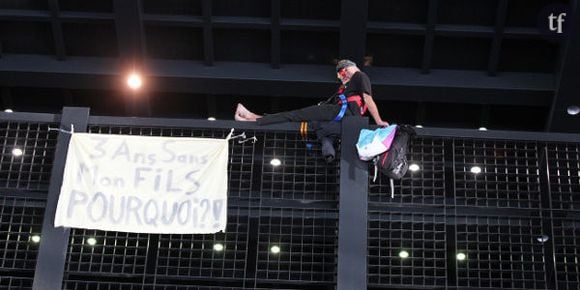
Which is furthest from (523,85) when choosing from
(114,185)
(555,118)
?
(114,185)

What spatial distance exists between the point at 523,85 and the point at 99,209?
23.6 feet

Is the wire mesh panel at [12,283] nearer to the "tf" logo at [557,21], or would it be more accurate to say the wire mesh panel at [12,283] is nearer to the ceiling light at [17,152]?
the ceiling light at [17,152]

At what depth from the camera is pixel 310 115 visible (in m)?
6.58

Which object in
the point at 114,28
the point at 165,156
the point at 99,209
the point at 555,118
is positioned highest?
the point at 114,28

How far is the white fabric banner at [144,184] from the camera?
6293mm

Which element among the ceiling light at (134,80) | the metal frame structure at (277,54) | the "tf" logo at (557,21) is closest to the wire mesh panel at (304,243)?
the metal frame structure at (277,54)

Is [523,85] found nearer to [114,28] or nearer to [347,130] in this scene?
[347,130]

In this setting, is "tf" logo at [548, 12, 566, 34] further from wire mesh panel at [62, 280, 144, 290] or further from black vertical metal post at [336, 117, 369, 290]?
wire mesh panel at [62, 280, 144, 290]

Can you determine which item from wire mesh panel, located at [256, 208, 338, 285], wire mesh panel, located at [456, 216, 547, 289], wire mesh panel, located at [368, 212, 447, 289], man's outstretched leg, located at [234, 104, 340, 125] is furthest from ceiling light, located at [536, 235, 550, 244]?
man's outstretched leg, located at [234, 104, 340, 125]

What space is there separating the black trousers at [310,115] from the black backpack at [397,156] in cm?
65

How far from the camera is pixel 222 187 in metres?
6.41

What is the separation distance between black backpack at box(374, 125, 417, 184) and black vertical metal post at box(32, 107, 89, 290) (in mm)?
2814

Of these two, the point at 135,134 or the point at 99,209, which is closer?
the point at 99,209

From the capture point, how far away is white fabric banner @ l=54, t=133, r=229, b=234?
629 cm
